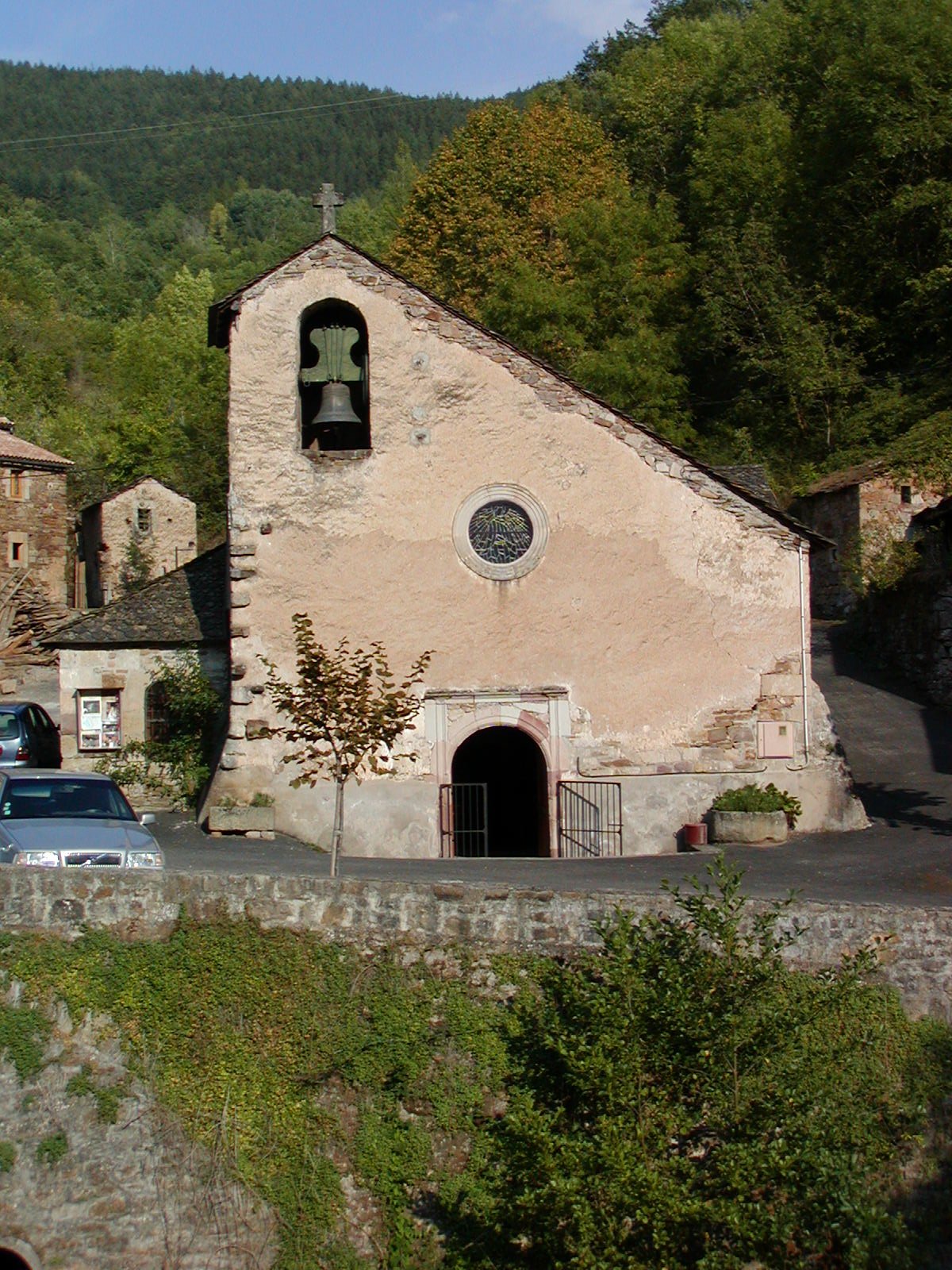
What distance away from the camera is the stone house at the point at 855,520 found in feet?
104

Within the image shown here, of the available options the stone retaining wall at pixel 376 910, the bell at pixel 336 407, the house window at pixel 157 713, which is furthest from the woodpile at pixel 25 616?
the stone retaining wall at pixel 376 910

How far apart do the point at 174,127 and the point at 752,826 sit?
134 m

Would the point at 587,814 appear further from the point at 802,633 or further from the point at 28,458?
the point at 28,458

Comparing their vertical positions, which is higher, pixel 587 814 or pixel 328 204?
pixel 328 204

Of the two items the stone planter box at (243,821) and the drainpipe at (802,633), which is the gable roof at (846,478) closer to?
the drainpipe at (802,633)

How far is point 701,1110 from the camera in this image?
12078 mm

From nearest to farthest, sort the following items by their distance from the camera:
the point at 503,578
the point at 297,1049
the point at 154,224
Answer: the point at 297,1049
the point at 503,578
the point at 154,224

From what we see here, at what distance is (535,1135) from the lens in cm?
1172

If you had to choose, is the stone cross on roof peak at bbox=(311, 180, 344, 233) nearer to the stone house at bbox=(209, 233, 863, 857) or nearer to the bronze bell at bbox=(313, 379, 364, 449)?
the stone house at bbox=(209, 233, 863, 857)

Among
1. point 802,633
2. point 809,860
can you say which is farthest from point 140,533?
point 809,860

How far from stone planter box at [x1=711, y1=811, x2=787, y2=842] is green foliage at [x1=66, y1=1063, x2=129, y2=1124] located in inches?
355

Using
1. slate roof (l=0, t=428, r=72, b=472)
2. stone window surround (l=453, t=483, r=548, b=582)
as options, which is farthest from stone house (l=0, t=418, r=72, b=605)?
stone window surround (l=453, t=483, r=548, b=582)

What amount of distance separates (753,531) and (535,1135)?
34.6ft

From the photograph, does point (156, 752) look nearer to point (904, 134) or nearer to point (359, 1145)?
point (359, 1145)
